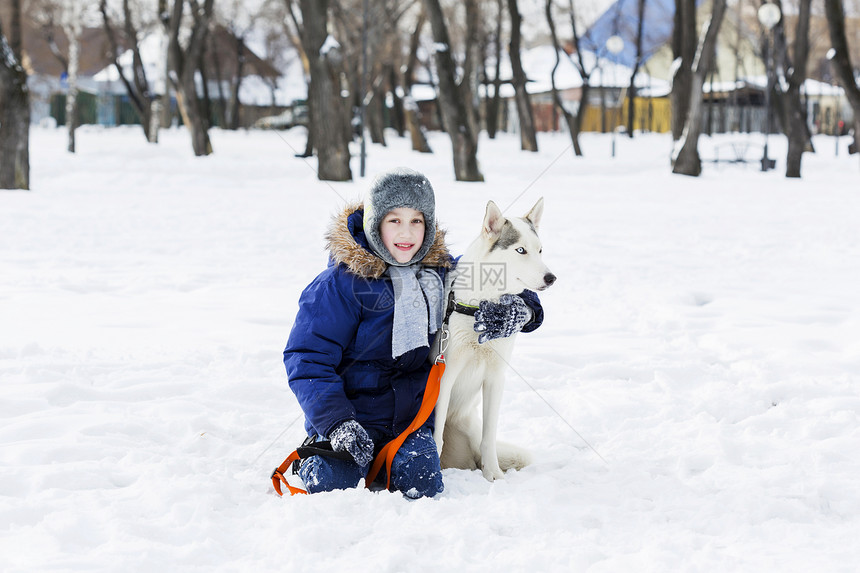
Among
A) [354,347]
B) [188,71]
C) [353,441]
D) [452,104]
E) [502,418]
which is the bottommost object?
[502,418]

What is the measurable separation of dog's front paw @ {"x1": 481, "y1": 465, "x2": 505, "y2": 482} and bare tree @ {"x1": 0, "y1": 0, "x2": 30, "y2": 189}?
11931 millimetres

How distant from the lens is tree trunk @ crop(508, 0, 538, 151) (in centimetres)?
2380

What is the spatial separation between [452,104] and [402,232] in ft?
46.3

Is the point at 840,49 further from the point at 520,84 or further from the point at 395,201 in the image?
the point at 395,201

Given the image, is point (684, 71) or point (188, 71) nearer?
point (684, 71)

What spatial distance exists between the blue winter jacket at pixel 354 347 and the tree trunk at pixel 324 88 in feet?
43.4

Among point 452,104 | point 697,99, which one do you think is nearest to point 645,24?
point 697,99

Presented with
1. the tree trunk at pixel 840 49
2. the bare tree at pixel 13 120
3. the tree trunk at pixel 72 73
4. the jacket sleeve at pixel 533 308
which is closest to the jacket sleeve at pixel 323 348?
the jacket sleeve at pixel 533 308

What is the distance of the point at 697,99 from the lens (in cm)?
1788

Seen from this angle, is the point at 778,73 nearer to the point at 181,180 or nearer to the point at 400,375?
the point at 181,180

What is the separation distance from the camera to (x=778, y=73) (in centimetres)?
2175

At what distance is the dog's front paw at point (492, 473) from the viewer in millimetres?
3523

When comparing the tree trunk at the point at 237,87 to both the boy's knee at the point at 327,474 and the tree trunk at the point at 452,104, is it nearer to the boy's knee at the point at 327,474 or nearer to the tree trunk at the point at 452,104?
the tree trunk at the point at 452,104

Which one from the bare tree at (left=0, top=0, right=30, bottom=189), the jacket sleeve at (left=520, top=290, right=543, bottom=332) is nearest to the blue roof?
the bare tree at (left=0, top=0, right=30, bottom=189)
